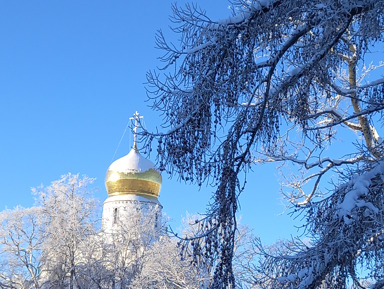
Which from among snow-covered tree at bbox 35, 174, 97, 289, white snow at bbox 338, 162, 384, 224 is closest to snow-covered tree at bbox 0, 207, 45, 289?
snow-covered tree at bbox 35, 174, 97, 289

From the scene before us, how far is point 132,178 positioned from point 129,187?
473mm

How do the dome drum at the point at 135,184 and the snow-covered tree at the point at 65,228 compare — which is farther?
the dome drum at the point at 135,184

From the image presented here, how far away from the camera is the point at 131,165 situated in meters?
29.1

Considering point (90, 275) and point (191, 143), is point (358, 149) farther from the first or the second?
point (90, 275)

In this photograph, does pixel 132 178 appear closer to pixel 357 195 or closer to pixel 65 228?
pixel 65 228

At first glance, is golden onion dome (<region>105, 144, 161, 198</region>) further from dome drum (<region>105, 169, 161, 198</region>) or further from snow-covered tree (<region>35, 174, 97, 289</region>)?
snow-covered tree (<region>35, 174, 97, 289</region>)

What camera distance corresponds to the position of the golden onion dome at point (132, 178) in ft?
93.7

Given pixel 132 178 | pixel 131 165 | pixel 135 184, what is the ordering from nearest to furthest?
pixel 135 184 → pixel 132 178 → pixel 131 165

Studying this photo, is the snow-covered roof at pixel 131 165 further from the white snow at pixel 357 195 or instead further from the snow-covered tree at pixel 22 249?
the white snow at pixel 357 195

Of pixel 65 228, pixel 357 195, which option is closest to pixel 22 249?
pixel 65 228

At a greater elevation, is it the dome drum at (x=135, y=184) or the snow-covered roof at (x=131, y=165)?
the snow-covered roof at (x=131, y=165)

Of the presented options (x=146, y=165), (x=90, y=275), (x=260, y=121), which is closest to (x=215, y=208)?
(x=260, y=121)

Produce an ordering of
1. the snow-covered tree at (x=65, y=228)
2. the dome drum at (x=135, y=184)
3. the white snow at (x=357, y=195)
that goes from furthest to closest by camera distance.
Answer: the dome drum at (x=135, y=184) → the snow-covered tree at (x=65, y=228) → the white snow at (x=357, y=195)

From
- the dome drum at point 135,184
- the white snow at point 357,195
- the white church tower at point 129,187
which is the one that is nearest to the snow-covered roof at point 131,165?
the white church tower at point 129,187
